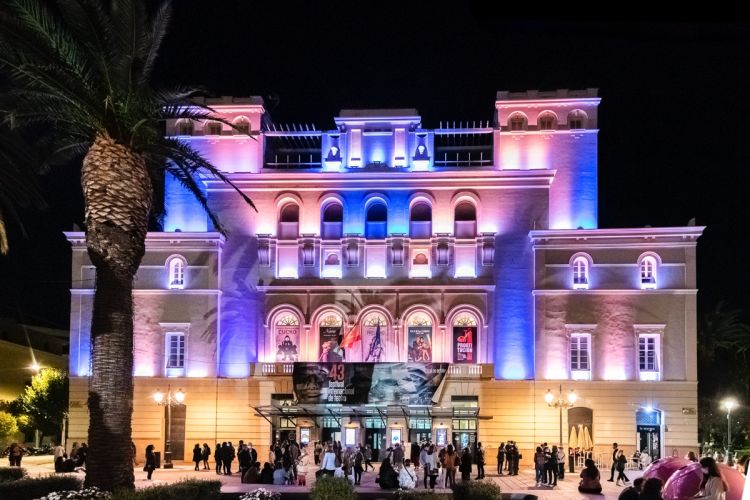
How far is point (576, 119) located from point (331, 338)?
53.5 ft

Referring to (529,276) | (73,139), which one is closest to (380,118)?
(529,276)

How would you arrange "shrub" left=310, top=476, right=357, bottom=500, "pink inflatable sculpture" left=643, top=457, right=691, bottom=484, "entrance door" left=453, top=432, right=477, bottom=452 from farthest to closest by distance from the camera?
1. "entrance door" left=453, top=432, right=477, bottom=452
2. "pink inflatable sculpture" left=643, top=457, right=691, bottom=484
3. "shrub" left=310, top=476, right=357, bottom=500

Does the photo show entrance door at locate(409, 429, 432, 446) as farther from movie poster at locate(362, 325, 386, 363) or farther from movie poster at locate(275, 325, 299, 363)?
movie poster at locate(275, 325, 299, 363)

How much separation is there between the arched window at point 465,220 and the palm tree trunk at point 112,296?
27761mm

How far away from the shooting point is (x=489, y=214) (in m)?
44.9

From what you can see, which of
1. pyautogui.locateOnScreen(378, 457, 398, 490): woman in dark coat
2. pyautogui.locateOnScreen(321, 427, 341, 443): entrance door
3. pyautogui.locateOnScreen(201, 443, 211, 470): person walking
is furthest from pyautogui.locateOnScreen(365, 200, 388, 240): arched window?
pyautogui.locateOnScreen(378, 457, 398, 490): woman in dark coat

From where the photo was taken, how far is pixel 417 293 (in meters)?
44.3

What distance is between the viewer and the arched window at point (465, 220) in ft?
148

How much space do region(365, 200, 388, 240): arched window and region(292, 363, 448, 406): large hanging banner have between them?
22.0 ft

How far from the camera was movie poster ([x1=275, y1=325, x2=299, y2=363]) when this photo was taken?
146 ft

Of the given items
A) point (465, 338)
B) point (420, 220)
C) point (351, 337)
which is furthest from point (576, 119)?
point (351, 337)

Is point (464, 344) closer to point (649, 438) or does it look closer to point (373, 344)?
point (373, 344)

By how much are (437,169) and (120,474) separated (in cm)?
2994

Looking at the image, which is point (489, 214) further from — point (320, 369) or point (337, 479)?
point (337, 479)
